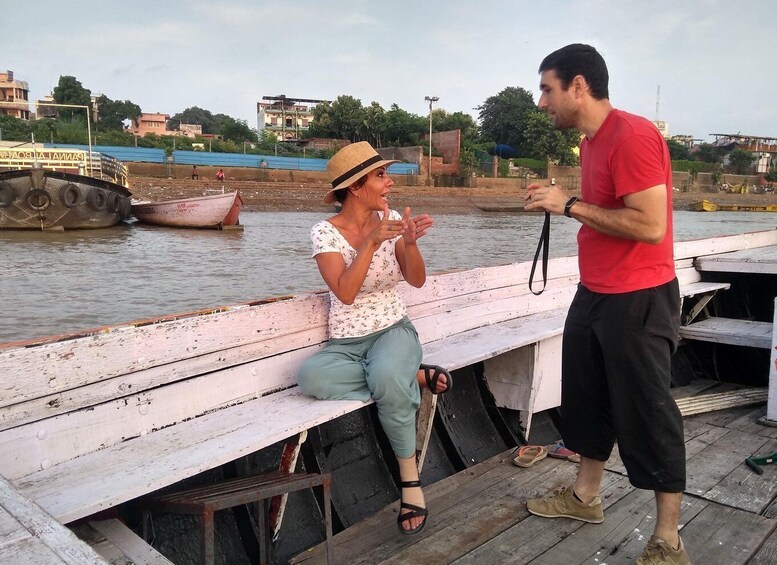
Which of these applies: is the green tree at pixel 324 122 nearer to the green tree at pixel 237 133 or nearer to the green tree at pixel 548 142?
the green tree at pixel 237 133

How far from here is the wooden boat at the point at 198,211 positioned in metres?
20.0

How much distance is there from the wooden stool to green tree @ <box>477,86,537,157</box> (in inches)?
2192

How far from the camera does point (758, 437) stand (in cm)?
308

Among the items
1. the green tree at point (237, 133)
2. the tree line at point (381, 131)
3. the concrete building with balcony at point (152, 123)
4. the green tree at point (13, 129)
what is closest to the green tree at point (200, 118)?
the concrete building with balcony at point (152, 123)

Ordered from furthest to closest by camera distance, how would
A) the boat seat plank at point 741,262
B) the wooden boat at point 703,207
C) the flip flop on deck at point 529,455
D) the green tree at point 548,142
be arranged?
the green tree at point 548,142 < the wooden boat at point 703,207 < the boat seat plank at point 741,262 < the flip flop on deck at point 529,455

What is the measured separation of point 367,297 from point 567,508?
Answer: 3.51ft

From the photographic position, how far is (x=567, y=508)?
2.26 m

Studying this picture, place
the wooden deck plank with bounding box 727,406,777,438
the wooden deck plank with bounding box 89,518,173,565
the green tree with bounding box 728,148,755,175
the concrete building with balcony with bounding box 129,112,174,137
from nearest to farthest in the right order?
the wooden deck plank with bounding box 89,518,173,565
the wooden deck plank with bounding box 727,406,777,438
the green tree with bounding box 728,148,755,175
the concrete building with balcony with bounding box 129,112,174,137

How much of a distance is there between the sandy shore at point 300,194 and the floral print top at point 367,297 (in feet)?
92.6

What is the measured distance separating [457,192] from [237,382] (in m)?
38.7

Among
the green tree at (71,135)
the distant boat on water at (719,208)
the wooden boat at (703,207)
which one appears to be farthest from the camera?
the distant boat on water at (719,208)

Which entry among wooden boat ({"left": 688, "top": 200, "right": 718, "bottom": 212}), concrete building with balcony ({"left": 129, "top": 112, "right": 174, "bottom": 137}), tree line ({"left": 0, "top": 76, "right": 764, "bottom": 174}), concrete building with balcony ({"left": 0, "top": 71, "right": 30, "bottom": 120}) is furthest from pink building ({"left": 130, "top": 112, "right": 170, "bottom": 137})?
wooden boat ({"left": 688, "top": 200, "right": 718, "bottom": 212})

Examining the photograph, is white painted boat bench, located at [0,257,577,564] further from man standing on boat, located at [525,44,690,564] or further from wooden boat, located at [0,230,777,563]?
man standing on boat, located at [525,44,690,564]

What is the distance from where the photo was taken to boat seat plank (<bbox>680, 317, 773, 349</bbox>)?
372 cm
